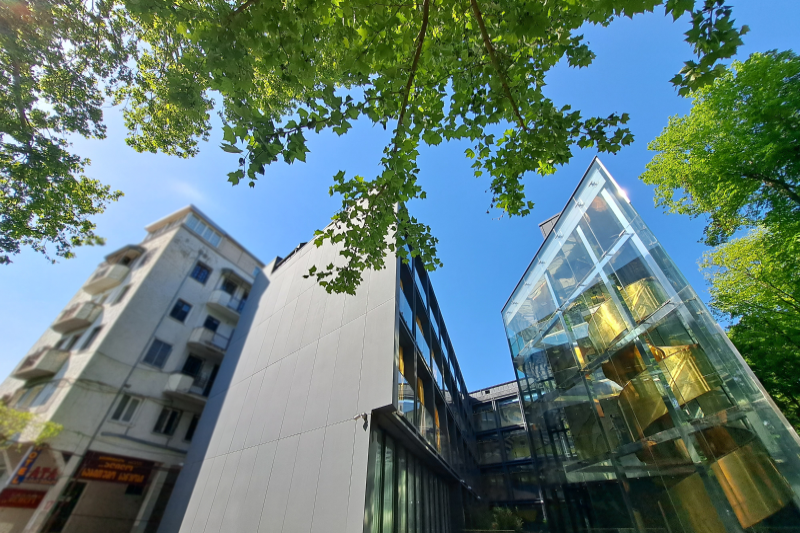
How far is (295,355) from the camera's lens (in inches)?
397

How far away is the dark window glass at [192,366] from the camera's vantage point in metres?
17.3

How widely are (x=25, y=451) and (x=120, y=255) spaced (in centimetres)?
1195

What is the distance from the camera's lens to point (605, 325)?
8875 mm

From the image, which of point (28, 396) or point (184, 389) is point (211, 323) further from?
point (28, 396)

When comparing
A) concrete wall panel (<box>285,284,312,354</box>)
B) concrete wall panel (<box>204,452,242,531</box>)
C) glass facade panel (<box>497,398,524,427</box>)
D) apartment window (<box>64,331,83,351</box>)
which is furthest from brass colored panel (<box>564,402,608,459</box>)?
apartment window (<box>64,331,83,351</box>)

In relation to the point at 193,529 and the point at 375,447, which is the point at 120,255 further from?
the point at 375,447

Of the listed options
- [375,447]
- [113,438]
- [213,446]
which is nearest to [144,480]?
[113,438]

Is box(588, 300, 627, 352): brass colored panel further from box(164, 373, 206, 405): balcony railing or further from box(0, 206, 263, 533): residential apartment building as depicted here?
box(164, 373, 206, 405): balcony railing

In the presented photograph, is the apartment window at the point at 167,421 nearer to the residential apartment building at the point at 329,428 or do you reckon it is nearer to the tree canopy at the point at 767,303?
the residential apartment building at the point at 329,428

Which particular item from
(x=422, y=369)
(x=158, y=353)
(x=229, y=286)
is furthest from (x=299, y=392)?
(x=229, y=286)

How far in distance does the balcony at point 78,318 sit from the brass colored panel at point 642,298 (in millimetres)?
Result: 24677

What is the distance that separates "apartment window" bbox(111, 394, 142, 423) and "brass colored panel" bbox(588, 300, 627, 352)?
20.5m

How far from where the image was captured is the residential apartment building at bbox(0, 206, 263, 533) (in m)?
11.7

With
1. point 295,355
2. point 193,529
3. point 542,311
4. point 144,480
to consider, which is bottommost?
point 193,529
